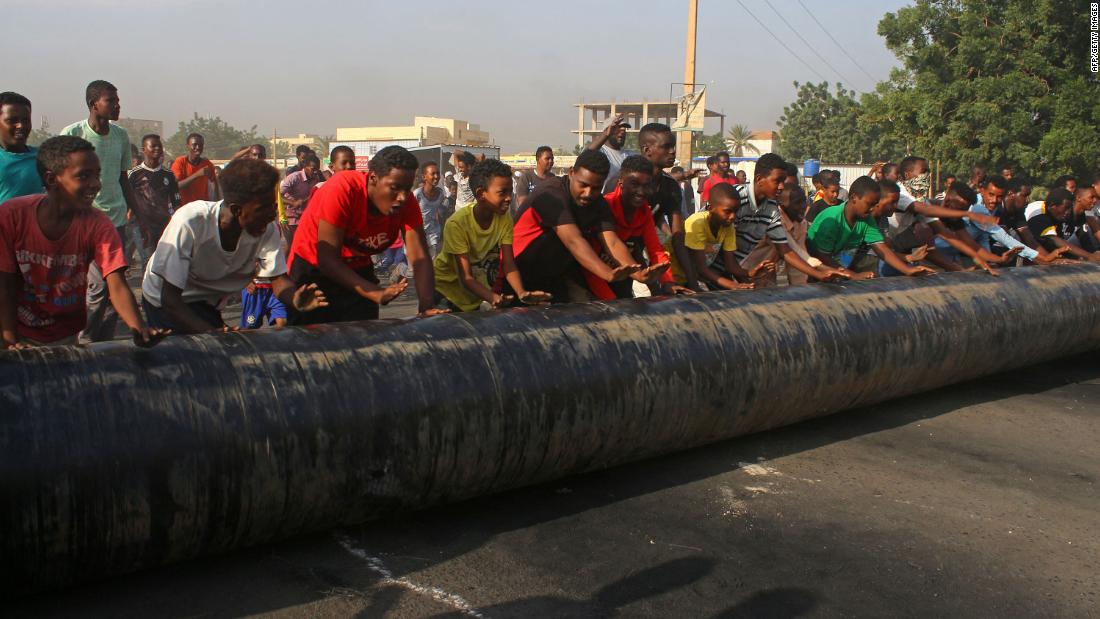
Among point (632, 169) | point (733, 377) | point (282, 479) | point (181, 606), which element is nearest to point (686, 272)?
point (632, 169)

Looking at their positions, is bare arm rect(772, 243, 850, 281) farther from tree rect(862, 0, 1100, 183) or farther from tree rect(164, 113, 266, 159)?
tree rect(164, 113, 266, 159)

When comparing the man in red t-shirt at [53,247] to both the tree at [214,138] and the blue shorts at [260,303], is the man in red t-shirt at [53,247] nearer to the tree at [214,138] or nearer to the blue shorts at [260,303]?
the blue shorts at [260,303]

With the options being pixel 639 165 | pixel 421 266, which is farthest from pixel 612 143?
pixel 421 266

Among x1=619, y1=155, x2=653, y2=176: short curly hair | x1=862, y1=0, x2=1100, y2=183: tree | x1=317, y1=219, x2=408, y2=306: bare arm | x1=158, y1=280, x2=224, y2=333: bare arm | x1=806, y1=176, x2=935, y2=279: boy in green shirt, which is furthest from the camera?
x1=862, y1=0, x2=1100, y2=183: tree

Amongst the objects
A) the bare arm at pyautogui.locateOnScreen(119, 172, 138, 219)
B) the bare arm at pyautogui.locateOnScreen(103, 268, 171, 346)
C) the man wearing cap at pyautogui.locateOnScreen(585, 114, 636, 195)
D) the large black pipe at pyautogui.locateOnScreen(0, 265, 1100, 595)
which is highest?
the man wearing cap at pyautogui.locateOnScreen(585, 114, 636, 195)

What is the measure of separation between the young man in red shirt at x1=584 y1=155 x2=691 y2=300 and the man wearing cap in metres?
1.26

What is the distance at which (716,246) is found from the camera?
21.7 ft

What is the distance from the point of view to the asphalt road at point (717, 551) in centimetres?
315

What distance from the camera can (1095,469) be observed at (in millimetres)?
4906

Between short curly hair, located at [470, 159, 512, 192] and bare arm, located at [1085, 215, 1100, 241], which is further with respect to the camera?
bare arm, located at [1085, 215, 1100, 241]

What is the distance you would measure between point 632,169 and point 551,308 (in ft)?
5.31

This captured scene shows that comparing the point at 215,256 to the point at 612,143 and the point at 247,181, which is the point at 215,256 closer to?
the point at 247,181

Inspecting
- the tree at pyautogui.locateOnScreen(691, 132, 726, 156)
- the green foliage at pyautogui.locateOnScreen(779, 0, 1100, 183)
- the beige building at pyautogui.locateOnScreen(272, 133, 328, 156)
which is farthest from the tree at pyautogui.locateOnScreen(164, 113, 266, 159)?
the green foliage at pyautogui.locateOnScreen(779, 0, 1100, 183)

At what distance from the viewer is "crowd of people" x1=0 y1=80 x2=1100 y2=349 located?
12.9 feet
